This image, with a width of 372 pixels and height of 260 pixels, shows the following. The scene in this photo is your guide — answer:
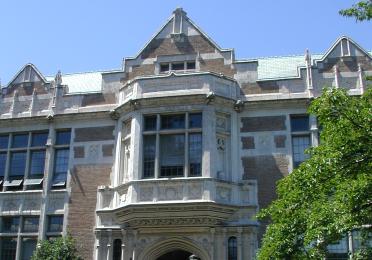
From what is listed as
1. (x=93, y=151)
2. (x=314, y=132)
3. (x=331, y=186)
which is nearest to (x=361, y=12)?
(x=331, y=186)

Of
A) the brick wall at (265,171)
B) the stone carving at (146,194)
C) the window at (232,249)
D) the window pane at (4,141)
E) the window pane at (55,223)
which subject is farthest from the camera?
the window pane at (4,141)

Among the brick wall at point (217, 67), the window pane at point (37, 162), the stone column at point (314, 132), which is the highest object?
the brick wall at point (217, 67)

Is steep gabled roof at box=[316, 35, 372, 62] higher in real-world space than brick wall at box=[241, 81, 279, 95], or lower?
higher

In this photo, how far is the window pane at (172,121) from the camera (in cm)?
2150

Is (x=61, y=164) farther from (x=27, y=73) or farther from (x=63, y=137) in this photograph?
(x=27, y=73)

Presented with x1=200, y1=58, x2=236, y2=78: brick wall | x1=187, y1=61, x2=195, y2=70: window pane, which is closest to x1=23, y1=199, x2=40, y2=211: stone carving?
x1=187, y1=61, x2=195, y2=70: window pane

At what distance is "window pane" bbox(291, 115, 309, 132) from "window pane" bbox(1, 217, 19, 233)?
12507mm

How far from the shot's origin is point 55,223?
22.6 meters

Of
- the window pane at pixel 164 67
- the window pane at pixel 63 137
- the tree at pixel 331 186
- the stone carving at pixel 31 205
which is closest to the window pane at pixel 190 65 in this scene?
the window pane at pixel 164 67

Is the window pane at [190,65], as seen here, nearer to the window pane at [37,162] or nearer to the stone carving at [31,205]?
the window pane at [37,162]

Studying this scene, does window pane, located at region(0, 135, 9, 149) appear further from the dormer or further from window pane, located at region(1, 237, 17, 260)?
the dormer

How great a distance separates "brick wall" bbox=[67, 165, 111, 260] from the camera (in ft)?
71.1

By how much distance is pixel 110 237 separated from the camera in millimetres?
21172

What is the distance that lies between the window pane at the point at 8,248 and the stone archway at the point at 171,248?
6.09 metres
